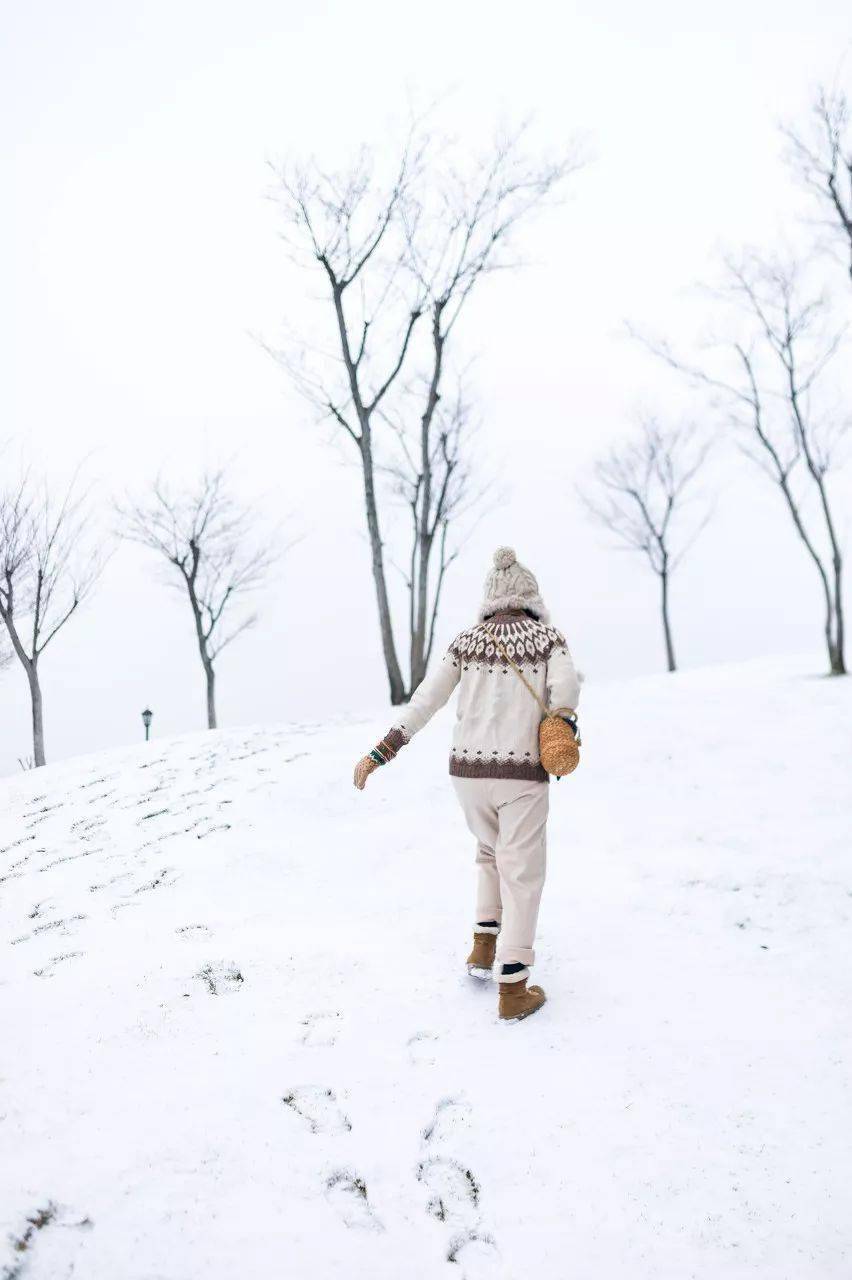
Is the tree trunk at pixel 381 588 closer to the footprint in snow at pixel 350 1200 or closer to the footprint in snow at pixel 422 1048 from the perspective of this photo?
the footprint in snow at pixel 422 1048

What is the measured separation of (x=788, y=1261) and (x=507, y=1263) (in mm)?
911

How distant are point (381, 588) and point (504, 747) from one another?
9.77 metres

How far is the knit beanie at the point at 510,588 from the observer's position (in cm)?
417

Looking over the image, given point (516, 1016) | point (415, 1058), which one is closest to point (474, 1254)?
point (415, 1058)

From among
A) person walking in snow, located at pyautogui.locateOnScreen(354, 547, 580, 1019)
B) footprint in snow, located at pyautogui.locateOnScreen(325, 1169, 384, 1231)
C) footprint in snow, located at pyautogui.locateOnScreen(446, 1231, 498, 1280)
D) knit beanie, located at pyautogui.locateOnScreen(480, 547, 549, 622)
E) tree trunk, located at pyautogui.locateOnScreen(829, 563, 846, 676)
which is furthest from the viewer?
tree trunk, located at pyautogui.locateOnScreen(829, 563, 846, 676)

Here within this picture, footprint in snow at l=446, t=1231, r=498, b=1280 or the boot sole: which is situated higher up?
the boot sole

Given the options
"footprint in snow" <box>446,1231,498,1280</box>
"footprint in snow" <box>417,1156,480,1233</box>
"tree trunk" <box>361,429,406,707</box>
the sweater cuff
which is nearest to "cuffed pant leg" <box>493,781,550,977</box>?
the sweater cuff

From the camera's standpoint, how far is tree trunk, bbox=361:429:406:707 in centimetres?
1344

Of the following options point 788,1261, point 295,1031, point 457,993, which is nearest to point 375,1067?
point 295,1031

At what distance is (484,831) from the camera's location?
4.02 metres

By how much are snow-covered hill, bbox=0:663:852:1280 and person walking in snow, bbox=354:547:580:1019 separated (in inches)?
13.7

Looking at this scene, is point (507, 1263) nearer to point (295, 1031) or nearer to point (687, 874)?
point (295, 1031)

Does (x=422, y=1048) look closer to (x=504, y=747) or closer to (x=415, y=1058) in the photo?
(x=415, y=1058)

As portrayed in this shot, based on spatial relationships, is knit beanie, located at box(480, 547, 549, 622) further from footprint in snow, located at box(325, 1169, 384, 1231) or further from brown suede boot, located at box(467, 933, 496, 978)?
footprint in snow, located at box(325, 1169, 384, 1231)
